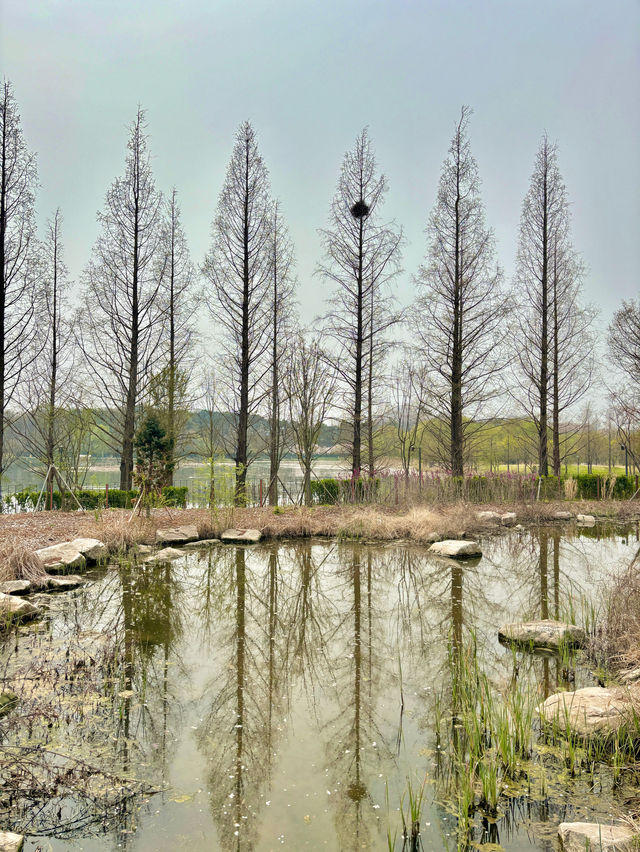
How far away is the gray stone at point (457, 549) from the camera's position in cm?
831

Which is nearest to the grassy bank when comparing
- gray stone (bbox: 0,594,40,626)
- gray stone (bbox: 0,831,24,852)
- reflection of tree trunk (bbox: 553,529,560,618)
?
reflection of tree trunk (bbox: 553,529,560,618)

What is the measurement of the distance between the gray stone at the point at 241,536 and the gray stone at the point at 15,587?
3.78 m

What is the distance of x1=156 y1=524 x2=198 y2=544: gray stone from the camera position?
357 inches

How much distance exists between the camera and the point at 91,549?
24.8ft

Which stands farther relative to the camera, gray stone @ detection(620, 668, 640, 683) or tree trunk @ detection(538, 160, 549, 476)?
tree trunk @ detection(538, 160, 549, 476)

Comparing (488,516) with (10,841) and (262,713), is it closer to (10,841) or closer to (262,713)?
(262,713)

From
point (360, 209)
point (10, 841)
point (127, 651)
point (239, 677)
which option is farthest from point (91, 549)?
point (360, 209)

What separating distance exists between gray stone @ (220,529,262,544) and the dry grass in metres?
3.36

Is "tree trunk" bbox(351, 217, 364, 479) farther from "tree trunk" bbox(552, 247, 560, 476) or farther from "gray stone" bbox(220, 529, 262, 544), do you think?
"tree trunk" bbox(552, 247, 560, 476)

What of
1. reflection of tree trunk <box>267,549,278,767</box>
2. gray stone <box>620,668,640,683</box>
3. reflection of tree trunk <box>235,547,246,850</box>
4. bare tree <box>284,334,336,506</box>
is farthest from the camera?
bare tree <box>284,334,336,506</box>

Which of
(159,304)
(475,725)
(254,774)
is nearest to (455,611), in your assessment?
(475,725)

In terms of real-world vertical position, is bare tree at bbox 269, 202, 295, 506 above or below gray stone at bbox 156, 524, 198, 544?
above

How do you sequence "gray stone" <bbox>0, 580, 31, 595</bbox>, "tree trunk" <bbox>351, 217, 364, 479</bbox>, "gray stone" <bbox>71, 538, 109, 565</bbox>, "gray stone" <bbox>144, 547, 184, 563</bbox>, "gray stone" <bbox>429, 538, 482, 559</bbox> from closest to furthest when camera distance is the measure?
"gray stone" <bbox>0, 580, 31, 595</bbox> → "gray stone" <bbox>71, 538, 109, 565</bbox> → "gray stone" <bbox>144, 547, 184, 563</bbox> → "gray stone" <bbox>429, 538, 482, 559</bbox> → "tree trunk" <bbox>351, 217, 364, 479</bbox>

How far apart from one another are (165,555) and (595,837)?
7026 millimetres
